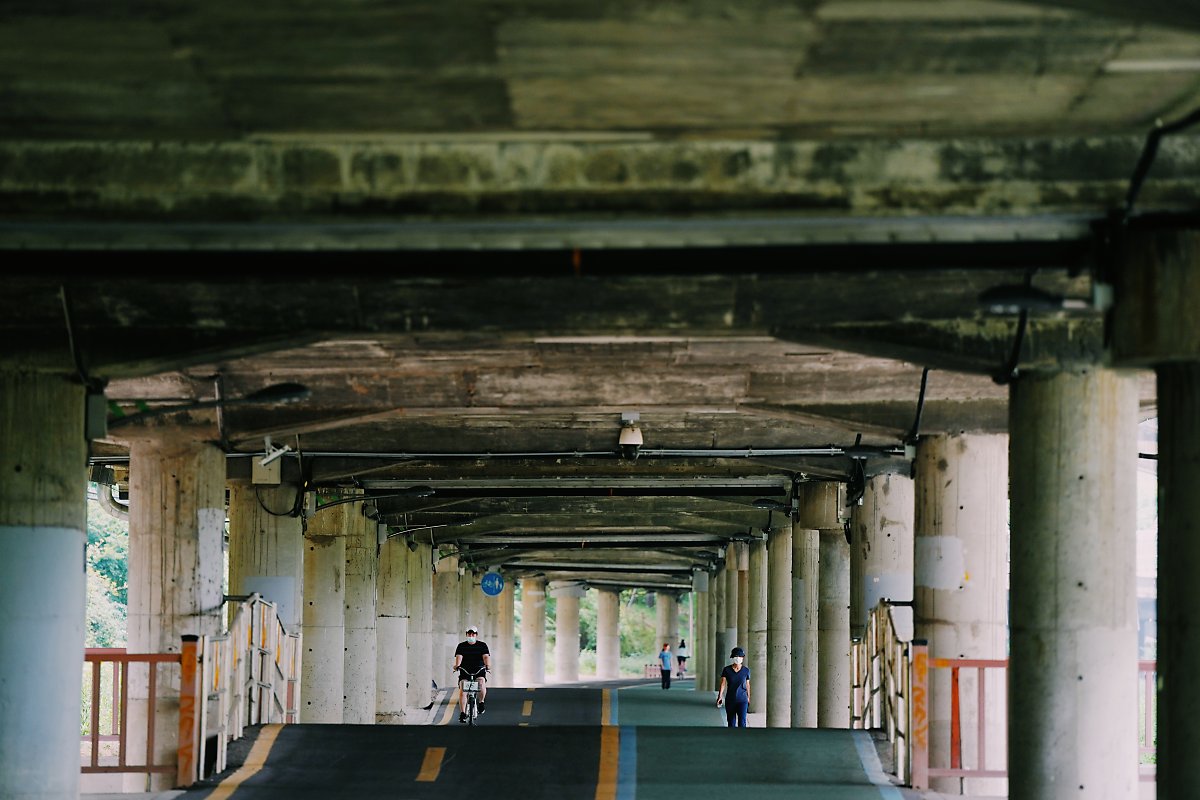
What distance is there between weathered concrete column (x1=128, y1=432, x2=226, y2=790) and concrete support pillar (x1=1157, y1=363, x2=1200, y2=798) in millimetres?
12858

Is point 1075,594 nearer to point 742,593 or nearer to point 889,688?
point 889,688

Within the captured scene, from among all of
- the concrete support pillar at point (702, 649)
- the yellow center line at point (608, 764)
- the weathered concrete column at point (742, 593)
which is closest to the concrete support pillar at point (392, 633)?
the weathered concrete column at point (742, 593)

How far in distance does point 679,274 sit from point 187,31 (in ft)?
16.1

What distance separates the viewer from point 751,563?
160ft

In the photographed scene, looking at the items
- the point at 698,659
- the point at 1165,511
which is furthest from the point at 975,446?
the point at 698,659

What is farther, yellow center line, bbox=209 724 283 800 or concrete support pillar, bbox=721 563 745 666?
concrete support pillar, bbox=721 563 745 666

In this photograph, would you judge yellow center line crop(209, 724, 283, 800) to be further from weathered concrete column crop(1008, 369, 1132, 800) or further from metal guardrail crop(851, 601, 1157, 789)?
weathered concrete column crop(1008, 369, 1132, 800)

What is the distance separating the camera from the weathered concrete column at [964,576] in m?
21.0

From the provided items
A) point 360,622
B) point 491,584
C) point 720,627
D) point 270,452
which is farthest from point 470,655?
point 720,627

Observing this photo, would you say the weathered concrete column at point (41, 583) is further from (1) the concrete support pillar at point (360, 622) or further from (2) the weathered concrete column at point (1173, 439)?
(1) the concrete support pillar at point (360, 622)

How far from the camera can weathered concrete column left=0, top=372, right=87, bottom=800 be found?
15.3 meters

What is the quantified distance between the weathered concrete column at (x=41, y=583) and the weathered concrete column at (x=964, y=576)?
10.4 m

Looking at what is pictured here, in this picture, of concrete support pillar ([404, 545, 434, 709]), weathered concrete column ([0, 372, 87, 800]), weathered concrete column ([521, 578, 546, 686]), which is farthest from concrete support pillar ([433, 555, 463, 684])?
weathered concrete column ([0, 372, 87, 800])

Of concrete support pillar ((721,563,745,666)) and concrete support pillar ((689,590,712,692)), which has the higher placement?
concrete support pillar ((721,563,745,666))
